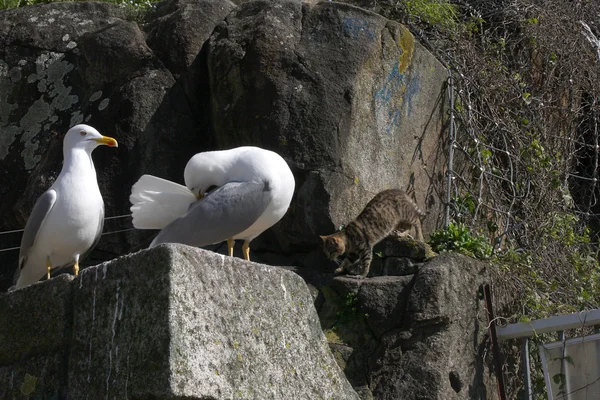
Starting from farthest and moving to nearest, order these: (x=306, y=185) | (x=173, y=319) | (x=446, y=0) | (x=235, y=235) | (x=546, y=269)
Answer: (x=446, y=0) → (x=546, y=269) → (x=306, y=185) → (x=235, y=235) → (x=173, y=319)

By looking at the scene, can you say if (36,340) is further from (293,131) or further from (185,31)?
(185,31)

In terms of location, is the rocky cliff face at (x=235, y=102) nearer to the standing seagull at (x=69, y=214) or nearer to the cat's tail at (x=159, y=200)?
the cat's tail at (x=159, y=200)

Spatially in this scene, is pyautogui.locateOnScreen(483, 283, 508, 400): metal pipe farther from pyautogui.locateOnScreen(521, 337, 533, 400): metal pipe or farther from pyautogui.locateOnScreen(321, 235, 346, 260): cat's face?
pyautogui.locateOnScreen(321, 235, 346, 260): cat's face

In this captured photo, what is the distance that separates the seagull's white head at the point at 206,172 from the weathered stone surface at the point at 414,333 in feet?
3.92

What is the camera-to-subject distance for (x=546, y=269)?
7.36 m

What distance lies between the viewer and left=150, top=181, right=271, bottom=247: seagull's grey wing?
4.65 m

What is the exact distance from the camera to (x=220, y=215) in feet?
15.5

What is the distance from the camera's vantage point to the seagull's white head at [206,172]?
505 cm

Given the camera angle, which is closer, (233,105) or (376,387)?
(376,387)

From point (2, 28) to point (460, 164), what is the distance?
13.4 ft

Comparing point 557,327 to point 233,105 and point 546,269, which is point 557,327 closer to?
point 546,269

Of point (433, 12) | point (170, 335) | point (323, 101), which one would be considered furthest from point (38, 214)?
point (433, 12)

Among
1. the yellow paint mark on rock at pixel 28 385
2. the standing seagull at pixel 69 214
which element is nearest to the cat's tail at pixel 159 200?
the standing seagull at pixel 69 214

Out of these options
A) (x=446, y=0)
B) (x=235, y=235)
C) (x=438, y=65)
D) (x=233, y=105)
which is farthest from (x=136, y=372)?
(x=446, y=0)
